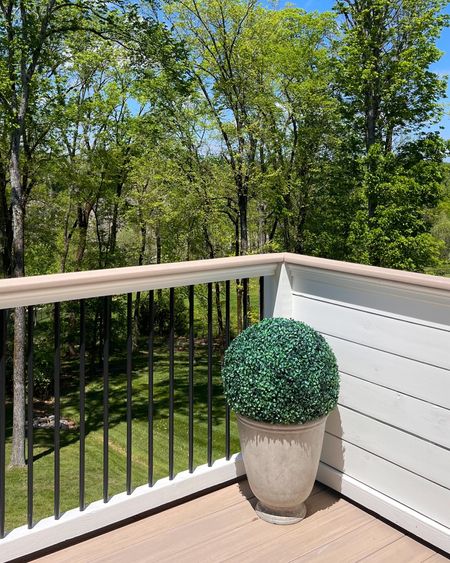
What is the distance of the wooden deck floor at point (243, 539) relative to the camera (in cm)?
182

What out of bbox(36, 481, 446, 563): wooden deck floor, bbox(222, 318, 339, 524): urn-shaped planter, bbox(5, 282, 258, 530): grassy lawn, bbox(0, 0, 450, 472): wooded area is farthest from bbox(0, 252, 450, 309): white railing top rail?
bbox(0, 0, 450, 472): wooded area

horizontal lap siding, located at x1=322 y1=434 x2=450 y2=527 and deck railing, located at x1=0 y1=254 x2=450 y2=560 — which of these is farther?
horizontal lap siding, located at x1=322 y1=434 x2=450 y2=527

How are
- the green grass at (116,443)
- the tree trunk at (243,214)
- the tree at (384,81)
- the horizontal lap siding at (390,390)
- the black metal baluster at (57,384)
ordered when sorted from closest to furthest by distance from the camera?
1. the black metal baluster at (57,384)
2. the horizontal lap siding at (390,390)
3. the green grass at (116,443)
4. the tree at (384,81)
5. the tree trunk at (243,214)

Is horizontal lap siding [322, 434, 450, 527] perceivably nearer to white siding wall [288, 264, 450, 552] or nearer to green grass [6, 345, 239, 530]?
white siding wall [288, 264, 450, 552]

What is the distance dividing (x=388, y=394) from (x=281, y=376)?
1.57ft

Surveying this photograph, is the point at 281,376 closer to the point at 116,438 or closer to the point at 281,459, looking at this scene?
the point at 281,459

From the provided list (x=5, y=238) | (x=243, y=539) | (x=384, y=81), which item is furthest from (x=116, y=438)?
(x=384, y=81)

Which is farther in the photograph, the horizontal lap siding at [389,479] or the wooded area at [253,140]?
the wooded area at [253,140]

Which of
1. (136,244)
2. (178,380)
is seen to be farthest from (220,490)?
(136,244)

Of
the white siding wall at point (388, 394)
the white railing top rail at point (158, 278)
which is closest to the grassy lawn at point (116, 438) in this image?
the white siding wall at point (388, 394)

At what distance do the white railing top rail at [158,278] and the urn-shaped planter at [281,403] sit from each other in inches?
11.5

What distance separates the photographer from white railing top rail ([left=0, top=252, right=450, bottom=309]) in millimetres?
1577

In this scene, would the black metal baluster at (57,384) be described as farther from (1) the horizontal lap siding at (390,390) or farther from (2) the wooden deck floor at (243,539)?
(1) the horizontal lap siding at (390,390)

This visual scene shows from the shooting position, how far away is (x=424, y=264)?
15406mm
